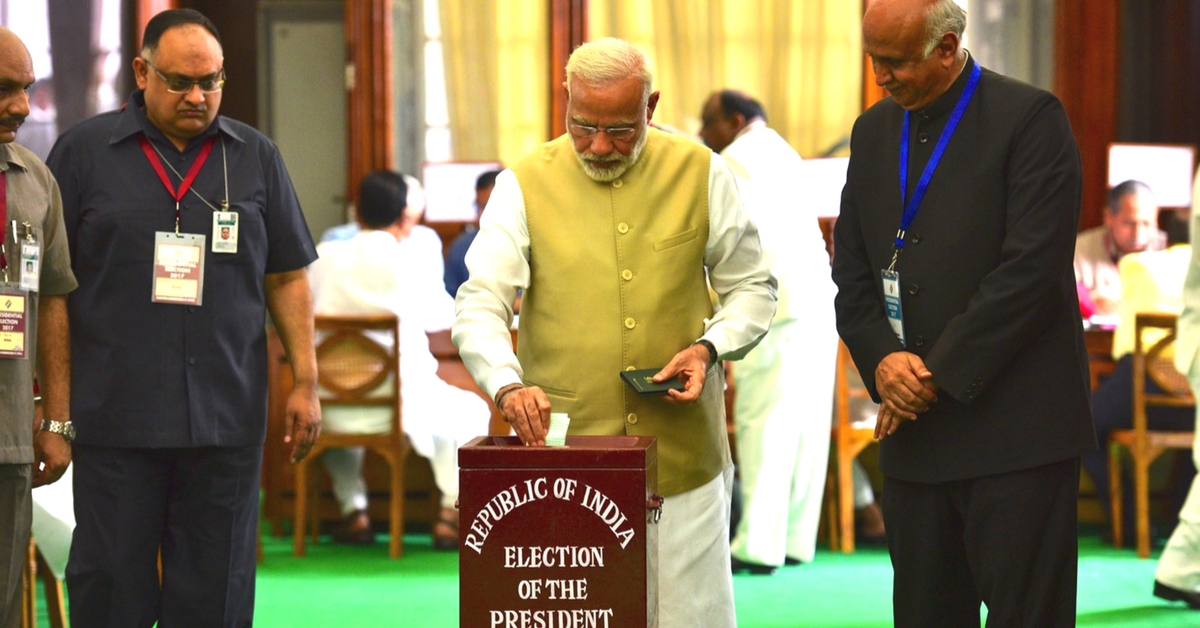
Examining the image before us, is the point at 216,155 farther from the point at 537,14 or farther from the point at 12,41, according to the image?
the point at 537,14

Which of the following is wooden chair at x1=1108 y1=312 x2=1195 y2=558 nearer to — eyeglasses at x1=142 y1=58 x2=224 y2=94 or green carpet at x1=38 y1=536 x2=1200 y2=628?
green carpet at x1=38 y1=536 x2=1200 y2=628

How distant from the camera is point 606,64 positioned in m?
2.30

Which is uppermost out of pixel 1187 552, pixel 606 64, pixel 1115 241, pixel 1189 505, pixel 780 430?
pixel 606 64

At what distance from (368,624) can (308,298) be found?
5.23 feet

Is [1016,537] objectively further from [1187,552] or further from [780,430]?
[780,430]

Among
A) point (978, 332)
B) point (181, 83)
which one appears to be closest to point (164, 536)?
point (181, 83)

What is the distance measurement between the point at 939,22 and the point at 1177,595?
8.83 feet

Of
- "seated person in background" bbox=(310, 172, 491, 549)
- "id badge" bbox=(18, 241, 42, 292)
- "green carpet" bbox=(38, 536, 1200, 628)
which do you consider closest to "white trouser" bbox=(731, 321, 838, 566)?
"green carpet" bbox=(38, 536, 1200, 628)

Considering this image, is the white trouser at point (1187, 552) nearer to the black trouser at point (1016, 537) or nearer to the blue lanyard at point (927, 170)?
the black trouser at point (1016, 537)

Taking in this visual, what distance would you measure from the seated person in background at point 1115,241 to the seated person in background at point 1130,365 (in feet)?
2.47

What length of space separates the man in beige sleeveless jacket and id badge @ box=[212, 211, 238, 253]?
567mm

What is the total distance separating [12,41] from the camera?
2354mm

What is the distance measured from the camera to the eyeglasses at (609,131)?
2.35m

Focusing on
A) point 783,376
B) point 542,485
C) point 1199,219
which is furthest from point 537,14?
point 542,485
